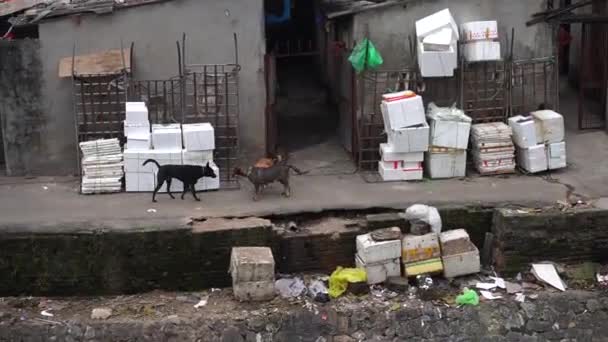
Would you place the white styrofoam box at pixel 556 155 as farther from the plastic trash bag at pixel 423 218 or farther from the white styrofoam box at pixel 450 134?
the plastic trash bag at pixel 423 218

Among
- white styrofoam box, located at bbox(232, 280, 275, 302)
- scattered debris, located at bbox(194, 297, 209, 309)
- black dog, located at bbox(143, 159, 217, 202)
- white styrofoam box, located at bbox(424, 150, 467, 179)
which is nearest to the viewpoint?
white styrofoam box, located at bbox(232, 280, 275, 302)

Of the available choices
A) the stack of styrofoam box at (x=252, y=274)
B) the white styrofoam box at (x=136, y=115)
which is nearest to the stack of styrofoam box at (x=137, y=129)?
the white styrofoam box at (x=136, y=115)

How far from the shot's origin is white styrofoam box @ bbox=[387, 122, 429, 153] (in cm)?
1091

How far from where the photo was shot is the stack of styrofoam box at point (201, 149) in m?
10.6

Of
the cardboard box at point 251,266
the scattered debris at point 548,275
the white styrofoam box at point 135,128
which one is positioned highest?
the white styrofoam box at point 135,128

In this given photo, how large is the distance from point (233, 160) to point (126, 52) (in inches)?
77.7

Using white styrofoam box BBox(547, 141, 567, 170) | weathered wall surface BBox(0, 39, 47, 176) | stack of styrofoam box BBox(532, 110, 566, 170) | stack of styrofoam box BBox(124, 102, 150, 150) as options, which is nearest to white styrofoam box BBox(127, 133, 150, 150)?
stack of styrofoam box BBox(124, 102, 150, 150)

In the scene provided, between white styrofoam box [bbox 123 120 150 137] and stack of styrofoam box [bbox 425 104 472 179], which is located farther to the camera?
stack of styrofoam box [bbox 425 104 472 179]

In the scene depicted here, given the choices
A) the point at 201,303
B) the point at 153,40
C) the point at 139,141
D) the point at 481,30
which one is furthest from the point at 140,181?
the point at 481,30

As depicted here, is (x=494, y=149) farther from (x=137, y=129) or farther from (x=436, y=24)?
(x=137, y=129)

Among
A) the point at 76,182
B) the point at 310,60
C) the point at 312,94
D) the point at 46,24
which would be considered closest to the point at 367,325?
the point at 76,182

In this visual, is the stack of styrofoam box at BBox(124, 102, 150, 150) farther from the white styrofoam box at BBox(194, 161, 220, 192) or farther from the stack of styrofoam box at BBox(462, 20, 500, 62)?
the stack of styrofoam box at BBox(462, 20, 500, 62)

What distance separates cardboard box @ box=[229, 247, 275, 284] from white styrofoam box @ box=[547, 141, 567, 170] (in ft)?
14.0

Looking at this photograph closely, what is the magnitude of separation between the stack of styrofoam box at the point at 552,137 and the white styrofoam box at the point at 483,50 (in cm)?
101
